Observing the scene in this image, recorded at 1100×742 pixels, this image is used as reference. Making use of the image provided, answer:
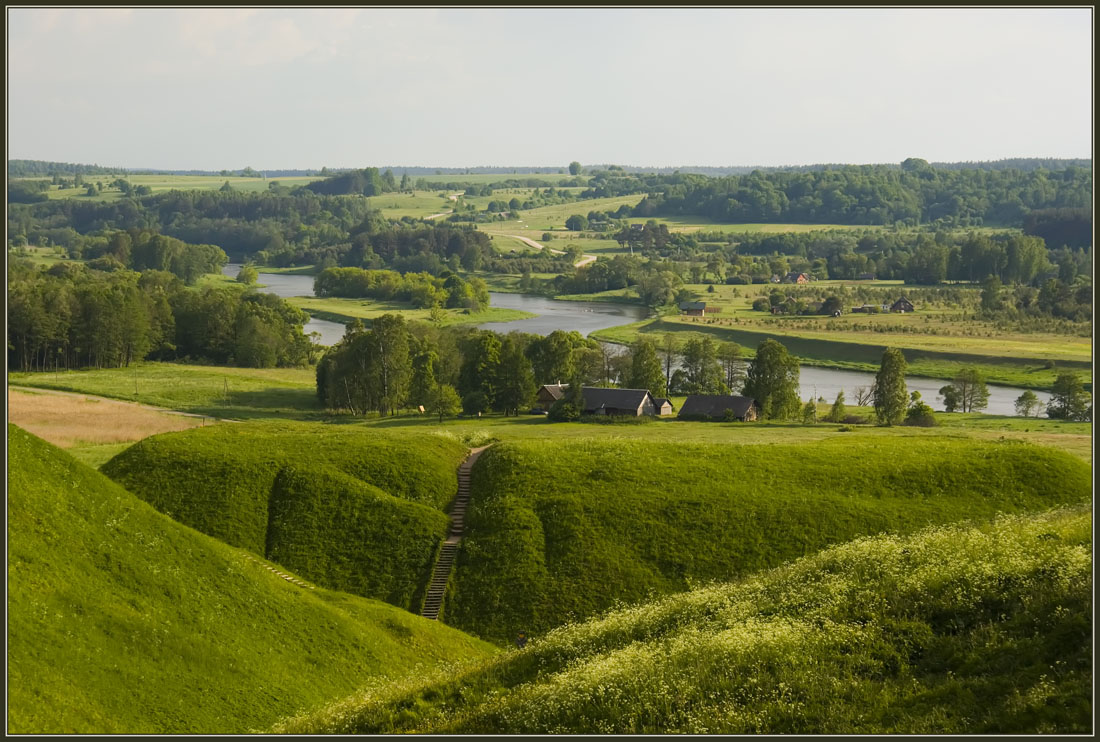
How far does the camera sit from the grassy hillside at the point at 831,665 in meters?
19.1

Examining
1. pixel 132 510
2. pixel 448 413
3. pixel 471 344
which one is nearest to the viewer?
pixel 132 510

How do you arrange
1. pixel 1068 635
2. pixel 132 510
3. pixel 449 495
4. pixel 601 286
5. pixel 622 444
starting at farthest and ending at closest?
pixel 601 286 → pixel 622 444 → pixel 449 495 → pixel 132 510 → pixel 1068 635

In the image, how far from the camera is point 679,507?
1617 inches

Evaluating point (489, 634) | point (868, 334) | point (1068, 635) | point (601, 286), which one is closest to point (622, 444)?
point (489, 634)

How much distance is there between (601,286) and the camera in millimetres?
179625

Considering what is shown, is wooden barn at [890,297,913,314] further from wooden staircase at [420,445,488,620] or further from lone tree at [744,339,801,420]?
wooden staircase at [420,445,488,620]

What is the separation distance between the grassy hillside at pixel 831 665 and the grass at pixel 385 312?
11061cm

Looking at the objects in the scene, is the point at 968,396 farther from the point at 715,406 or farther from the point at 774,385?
the point at 715,406

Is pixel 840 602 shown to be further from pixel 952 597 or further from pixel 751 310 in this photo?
pixel 751 310

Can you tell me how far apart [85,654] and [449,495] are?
21.8m

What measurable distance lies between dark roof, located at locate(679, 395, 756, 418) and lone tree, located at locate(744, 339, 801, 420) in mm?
1650

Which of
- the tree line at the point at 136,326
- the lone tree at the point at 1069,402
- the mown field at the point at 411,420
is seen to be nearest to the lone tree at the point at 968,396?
the mown field at the point at 411,420

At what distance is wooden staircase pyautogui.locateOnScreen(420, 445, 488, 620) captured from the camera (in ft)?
118

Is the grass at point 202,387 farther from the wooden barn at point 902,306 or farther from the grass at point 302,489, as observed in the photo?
the wooden barn at point 902,306
